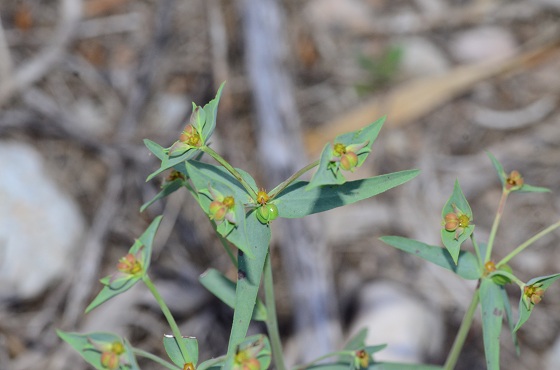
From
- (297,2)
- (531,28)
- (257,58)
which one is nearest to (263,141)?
(257,58)

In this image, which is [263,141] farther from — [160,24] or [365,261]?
[160,24]

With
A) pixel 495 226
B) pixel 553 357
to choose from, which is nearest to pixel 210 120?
pixel 495 226

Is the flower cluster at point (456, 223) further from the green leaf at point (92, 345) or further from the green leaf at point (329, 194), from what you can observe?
the green leaf at point (92, 345)

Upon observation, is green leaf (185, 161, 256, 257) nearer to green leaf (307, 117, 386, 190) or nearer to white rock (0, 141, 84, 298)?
green leaf (307, 117, 386, 190)

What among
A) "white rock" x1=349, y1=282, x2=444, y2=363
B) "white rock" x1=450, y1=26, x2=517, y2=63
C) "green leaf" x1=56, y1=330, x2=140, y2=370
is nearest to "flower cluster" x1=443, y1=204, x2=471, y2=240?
"green leaf" x1=56, y1=330, x2=140, y2=370

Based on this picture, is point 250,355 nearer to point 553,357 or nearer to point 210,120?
point 210,120

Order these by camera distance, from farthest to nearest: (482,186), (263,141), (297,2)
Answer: (297,2) < (482,186) < (263,141)

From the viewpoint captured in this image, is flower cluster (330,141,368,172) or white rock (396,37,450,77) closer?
flower cluster (330,141,368,172)

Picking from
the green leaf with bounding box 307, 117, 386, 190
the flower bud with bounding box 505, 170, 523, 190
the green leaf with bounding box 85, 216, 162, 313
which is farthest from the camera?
the flower bud with bounding box 505, 170, 523, 190
